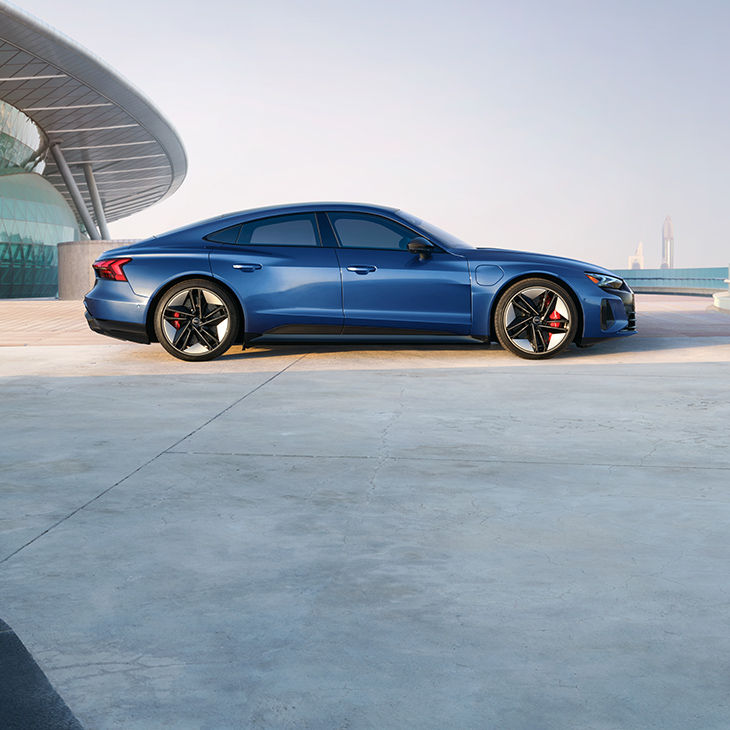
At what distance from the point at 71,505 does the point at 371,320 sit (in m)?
5.42

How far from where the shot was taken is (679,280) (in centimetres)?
4238

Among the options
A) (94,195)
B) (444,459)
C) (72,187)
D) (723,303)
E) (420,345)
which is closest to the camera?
(444,459)

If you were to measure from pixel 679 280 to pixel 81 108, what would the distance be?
25951mm

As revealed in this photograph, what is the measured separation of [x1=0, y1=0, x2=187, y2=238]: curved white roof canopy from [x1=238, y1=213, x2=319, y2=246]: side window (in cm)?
2270

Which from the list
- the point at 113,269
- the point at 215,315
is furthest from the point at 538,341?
the point at 113,269

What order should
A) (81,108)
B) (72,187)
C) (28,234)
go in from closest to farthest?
1. (81,108)
2. (28,234)
3. (72,187)

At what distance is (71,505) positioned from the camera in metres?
4.24

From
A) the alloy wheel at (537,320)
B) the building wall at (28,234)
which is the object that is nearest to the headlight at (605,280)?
the alloy wheel at (537,320)

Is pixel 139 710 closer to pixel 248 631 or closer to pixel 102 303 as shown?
pixel 248 631

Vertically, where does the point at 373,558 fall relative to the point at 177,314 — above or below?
below

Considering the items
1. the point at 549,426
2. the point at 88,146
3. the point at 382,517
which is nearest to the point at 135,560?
the point at 382,517

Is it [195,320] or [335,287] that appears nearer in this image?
[335,287]

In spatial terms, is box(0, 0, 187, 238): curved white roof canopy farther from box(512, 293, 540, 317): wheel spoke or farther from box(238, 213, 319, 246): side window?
box(512, 293, 540, 317): wheel spoke

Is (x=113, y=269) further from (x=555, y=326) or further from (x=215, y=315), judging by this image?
(x=555, y=326)
